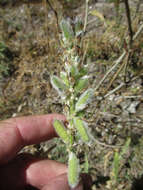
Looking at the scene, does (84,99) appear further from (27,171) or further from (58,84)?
(27,171)

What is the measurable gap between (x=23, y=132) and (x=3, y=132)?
22 centimetres

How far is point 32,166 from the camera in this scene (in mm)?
2037

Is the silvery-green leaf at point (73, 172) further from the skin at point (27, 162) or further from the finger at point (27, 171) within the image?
the finger at point (27, 171)

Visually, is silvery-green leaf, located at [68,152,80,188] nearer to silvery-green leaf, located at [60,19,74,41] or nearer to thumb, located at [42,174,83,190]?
thumb, located at [42,174,83,190]

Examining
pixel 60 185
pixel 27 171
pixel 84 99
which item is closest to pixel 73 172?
pixel 84 99

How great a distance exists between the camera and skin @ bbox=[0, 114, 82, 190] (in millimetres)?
1917

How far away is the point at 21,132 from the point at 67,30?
4.29ft

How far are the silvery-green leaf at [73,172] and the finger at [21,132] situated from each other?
79 cm

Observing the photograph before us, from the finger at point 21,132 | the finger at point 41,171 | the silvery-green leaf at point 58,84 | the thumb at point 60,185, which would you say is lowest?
the finger at point 41,171

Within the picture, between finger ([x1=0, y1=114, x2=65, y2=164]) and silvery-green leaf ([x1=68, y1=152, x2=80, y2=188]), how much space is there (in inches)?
30.9

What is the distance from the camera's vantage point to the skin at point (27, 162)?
6.29 ft

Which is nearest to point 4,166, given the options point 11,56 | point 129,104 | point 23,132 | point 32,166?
point 32,166

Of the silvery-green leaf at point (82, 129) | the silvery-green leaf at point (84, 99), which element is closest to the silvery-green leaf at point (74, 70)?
the silvery-green leaf at point (84, 99)

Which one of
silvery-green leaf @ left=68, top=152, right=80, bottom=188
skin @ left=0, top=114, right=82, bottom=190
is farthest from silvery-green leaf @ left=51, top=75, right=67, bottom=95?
skin @ left=0, top=114, right=82, bottom=190
